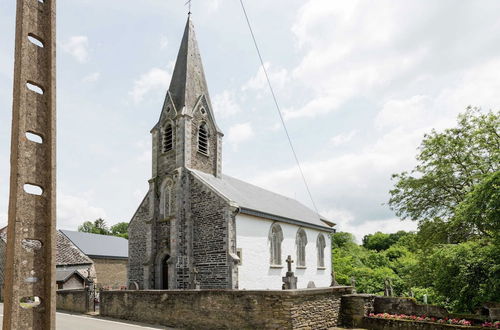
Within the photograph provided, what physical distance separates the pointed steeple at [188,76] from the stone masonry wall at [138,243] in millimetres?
6409

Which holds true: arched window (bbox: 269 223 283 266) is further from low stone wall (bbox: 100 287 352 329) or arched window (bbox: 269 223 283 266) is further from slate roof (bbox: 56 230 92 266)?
slate roof (bbox: 56 230 92 266)

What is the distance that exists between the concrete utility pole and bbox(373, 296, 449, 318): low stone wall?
1167cm

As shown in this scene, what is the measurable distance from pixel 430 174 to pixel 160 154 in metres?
15.5

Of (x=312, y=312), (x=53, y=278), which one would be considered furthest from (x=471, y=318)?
(x=53, y=278)

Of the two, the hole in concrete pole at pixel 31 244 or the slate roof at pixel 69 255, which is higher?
the hole in concrete pole at pixel 31 244

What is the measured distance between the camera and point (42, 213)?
5488 millimetres

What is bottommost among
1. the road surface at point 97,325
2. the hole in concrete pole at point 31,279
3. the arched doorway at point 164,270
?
the road surface at point 97,325

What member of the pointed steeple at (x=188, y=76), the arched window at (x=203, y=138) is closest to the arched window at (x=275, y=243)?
the arched window at (x=203, y=138)

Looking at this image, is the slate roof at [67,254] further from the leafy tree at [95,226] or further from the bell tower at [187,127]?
the leafy tree at [95,226]

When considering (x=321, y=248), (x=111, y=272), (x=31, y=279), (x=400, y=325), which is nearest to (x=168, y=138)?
(x=321, y=248)

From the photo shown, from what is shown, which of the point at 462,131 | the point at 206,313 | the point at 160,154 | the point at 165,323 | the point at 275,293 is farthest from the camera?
the point at 160,154

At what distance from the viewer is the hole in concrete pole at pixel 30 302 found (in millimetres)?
5133

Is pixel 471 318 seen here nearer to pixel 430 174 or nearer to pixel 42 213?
pixel 430 174

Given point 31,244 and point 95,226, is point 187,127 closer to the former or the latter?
point 31,244
